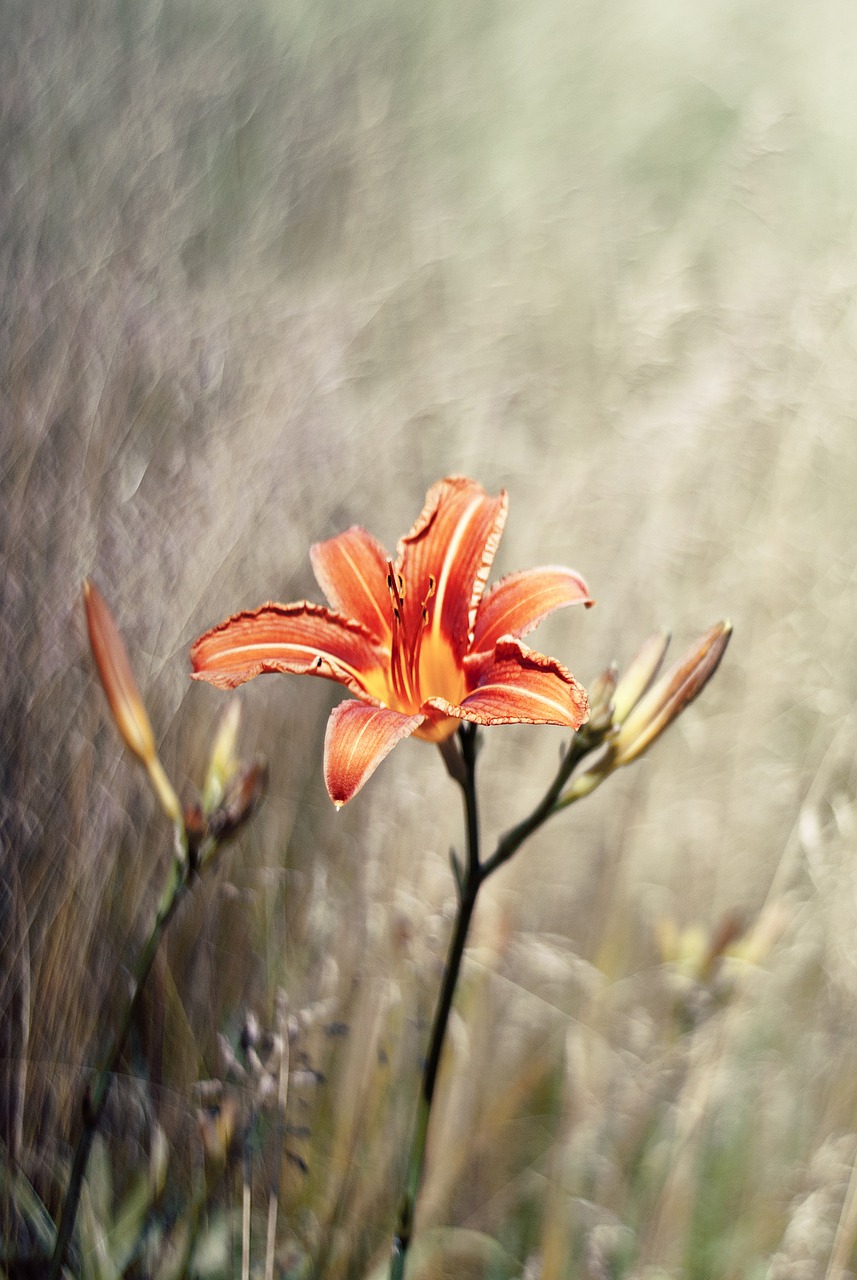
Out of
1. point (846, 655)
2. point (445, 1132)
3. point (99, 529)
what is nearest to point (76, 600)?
point (99, 529)

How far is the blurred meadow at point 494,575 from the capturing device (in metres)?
0.85

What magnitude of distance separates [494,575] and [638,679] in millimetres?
318

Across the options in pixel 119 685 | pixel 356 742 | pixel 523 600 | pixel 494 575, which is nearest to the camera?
pixel 356 742

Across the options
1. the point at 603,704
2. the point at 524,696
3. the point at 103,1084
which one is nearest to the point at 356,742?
the point at 524,696

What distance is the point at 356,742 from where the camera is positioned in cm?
51

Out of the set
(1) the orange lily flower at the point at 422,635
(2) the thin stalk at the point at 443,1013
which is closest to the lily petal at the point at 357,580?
(1) the orange lily flower at the point at 422,635

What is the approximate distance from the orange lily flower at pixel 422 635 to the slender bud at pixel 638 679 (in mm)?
95

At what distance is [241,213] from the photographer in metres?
1.02

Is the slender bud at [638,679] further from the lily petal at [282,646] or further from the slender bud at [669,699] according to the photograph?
the lily petal at [282,646]

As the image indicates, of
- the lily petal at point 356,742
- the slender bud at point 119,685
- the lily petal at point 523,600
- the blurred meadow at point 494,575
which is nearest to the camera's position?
the lily petal at point 356,742

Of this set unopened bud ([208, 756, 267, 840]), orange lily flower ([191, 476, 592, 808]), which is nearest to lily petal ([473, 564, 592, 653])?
orange lily flower ([191, 476, 592, 808])

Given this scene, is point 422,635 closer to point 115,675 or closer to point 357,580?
point 357,580

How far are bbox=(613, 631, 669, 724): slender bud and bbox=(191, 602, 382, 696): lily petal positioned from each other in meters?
0.17

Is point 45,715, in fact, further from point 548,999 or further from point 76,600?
point 548,999
